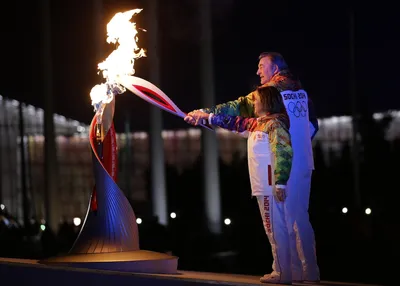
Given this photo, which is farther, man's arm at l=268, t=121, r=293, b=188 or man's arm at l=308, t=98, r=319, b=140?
man's arm at l=308, t=98, r=319, b=140

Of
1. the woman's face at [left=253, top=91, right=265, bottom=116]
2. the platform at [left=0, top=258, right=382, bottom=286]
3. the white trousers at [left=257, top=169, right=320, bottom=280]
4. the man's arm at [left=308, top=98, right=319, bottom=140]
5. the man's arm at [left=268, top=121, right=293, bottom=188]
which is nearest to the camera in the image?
the platform at [left=0, top=258, right=382, bottom=286]

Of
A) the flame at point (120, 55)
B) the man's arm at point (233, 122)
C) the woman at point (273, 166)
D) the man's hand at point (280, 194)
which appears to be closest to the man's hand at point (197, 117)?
the man's arm at point (233, 122)

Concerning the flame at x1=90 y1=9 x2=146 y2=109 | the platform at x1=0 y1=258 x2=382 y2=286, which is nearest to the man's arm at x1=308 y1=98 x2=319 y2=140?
the platform at x1=0 y1=258 x2=382 y2=286

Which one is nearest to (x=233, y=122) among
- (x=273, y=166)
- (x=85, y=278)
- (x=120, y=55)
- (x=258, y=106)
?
(x=258, y=106)

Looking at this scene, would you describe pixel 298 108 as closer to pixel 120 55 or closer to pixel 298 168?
pixel 298 168

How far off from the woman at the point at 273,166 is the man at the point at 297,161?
0.17 metres

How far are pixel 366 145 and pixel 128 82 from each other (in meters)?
35.4

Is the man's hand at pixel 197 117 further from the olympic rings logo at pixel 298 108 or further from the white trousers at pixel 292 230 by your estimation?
the white trousers at pixel 292 230

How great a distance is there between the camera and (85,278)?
7.67 meters

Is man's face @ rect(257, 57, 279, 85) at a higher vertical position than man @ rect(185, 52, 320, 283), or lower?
higher

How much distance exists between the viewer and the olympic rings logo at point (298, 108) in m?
8.00

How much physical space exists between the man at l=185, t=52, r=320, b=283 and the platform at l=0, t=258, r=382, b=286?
30 centimetres

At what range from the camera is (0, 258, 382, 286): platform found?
6.65 m

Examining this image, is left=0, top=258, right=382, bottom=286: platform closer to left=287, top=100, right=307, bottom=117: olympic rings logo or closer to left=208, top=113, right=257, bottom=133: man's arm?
left=208, top=113, right=257, bottom=133: man's arm
